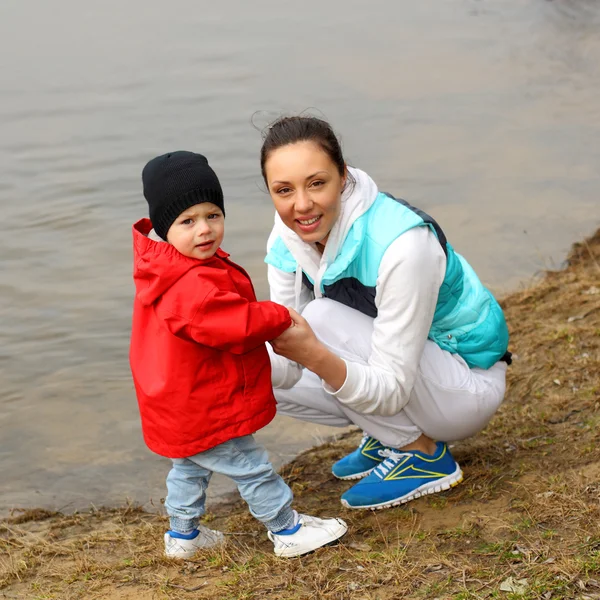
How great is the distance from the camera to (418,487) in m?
3.55

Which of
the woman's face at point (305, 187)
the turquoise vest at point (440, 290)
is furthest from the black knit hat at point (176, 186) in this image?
the turquoise vest at point (440, 290)

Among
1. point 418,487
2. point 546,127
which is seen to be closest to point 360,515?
point 418,487

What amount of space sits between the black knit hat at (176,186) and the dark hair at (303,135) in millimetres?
309

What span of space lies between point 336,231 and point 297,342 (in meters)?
0.44

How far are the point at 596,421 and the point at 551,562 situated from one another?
1.29 meters

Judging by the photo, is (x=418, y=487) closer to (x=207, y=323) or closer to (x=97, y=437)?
(x=207, y=323)

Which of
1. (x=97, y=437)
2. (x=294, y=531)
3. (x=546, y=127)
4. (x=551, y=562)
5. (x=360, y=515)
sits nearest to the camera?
(x=551, y=562)

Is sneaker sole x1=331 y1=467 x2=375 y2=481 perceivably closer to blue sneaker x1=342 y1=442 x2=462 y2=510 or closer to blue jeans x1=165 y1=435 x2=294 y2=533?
blue sneaker x1=342 y1=442 x2=462 y2=510

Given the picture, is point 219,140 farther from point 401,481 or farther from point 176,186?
→ point 176,186

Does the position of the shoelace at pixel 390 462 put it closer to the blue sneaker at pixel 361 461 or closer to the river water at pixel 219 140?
the blue sneaker at pixel 361 461

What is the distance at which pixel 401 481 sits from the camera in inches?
140

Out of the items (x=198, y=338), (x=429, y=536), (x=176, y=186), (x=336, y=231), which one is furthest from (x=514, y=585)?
(x=176, y=186)

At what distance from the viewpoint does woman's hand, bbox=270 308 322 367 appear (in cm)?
298

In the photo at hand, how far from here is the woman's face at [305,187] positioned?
305cm
